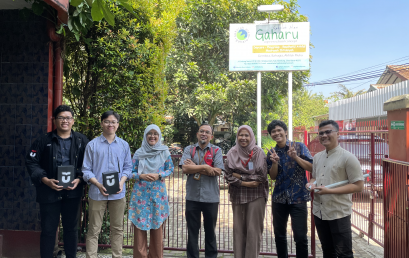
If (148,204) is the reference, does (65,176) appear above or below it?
above

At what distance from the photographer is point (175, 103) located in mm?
14555

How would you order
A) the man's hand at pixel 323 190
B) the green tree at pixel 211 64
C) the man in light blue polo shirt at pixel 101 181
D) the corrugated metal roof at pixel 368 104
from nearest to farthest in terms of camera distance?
the man's hand at pixel 323 190 → the man in light blue polo shirt at pixel 101 181 → the green tree at pixel 211 64 → the corrugated metal roof at pixel 368 104

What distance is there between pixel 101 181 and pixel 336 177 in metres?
2.59

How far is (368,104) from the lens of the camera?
1662 cm

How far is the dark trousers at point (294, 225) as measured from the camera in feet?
10.9

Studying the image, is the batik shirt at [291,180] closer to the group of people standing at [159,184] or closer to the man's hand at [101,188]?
the group of people standing at [159,184]

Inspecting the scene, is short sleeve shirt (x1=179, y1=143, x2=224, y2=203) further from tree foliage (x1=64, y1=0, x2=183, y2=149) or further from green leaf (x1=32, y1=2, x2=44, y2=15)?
green leaf (x1=32, y1=2, x2=44, y2=15)

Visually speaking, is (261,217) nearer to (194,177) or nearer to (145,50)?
(194,177)

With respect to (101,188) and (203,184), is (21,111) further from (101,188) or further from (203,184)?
(203,184)

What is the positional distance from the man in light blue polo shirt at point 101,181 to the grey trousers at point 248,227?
4.60ft

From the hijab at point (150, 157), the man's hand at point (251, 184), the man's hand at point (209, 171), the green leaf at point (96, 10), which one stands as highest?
the green leaf at point (96, 10)

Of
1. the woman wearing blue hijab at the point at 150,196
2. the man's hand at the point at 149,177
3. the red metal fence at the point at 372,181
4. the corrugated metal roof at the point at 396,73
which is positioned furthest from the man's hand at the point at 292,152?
the corrugated metal roof at the point at 396,73

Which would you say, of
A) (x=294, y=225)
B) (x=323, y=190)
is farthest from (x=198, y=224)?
(x=323, y=190)

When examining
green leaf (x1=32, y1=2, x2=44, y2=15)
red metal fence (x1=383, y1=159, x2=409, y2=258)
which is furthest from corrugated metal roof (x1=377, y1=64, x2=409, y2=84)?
green leaf (x1=32, y1=2, x2=44, y2=15)
